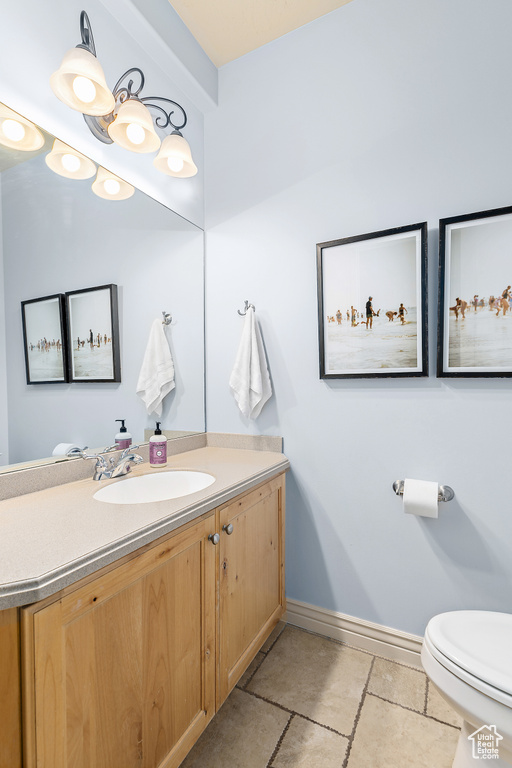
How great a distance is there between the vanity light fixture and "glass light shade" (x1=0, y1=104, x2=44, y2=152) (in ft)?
0.46

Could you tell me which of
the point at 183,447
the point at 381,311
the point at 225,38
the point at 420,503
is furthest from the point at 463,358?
the point at 225,38

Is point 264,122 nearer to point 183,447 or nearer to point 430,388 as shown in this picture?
point 430,388

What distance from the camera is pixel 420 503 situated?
1.40 m

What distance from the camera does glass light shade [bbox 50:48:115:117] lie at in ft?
3.72

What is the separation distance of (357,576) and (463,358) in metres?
1.06

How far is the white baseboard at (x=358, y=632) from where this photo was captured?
155 cm

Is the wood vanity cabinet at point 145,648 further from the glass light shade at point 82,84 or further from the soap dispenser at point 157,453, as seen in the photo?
the glass light shade at point 82,84

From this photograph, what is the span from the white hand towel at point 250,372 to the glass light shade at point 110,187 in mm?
748

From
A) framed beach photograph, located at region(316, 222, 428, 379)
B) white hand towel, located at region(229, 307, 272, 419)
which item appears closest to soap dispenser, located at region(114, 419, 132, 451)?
white hand towel, located at region(229, 307, 272, 419)

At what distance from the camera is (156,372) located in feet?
5.91

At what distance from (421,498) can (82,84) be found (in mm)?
1876

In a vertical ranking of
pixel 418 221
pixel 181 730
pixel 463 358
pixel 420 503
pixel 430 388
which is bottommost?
pixel 181 730
